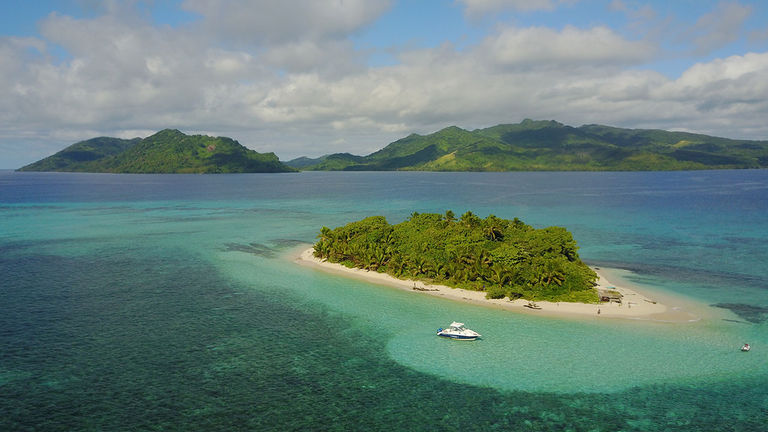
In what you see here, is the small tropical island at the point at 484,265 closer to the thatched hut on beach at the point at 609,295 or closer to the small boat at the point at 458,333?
the thatched hut on beach at the point at 609,295

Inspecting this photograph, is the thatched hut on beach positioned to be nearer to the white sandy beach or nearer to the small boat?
the white sandy beach

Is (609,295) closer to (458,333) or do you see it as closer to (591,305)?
(591,305)

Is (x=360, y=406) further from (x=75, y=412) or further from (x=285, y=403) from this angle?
(x=75, y=412)

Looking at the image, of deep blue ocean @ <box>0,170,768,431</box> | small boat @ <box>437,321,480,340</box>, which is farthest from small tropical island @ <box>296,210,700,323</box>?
small boat @ <box>437,321,480,340</box>

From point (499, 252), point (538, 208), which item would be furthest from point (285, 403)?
point (538, 208)

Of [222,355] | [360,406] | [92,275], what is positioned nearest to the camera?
[360,406]

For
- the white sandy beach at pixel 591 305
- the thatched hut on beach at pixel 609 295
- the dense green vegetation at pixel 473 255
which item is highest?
the dense green vegetation at pixel 473 255

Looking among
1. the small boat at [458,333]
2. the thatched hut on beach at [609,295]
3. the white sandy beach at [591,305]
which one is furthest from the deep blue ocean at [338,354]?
the thatched hut on beach at [609,295]
